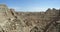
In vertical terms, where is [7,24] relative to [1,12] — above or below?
below

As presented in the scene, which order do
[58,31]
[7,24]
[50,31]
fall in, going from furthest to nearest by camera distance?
[7,24], [50,31], [58,31]

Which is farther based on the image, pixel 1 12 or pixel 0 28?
pixel 1 12

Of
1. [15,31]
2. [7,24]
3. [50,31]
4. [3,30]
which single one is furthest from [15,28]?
[50,31]

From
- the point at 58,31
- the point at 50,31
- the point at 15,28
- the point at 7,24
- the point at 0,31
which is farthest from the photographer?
the point at 15,28

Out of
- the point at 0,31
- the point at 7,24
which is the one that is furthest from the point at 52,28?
the point at 7,24

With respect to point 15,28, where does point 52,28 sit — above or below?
above

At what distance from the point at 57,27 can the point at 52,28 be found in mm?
715

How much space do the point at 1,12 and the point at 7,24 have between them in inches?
117

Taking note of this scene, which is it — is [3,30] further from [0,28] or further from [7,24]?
[7,24]

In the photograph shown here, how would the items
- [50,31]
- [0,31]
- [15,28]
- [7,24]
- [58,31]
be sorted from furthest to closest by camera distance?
[15,28], [7,24], [0,31], [50,31], [58,31]

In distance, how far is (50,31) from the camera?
48.7 feet

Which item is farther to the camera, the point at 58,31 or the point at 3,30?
the point at 3,30

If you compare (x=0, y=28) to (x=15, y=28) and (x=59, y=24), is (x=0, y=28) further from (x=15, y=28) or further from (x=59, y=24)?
(x=59, y=24)

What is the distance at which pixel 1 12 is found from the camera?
23.7m
